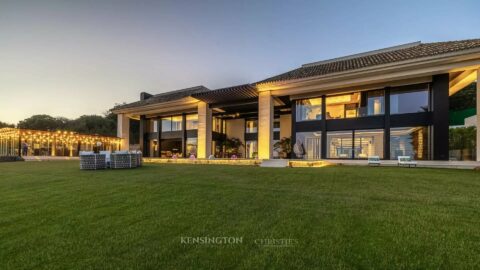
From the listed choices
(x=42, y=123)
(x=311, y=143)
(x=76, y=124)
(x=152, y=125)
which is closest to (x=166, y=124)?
(x=152, y=125)

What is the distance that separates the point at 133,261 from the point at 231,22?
18962 mm

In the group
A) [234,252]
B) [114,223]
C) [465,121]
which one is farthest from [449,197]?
[465,121]

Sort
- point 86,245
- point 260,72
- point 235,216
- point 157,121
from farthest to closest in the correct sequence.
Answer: point 260,72
point 157,121
point 235,216
point 86,245

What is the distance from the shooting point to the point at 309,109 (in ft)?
53.5

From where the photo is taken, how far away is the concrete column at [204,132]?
19906 mm

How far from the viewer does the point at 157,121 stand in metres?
25.7

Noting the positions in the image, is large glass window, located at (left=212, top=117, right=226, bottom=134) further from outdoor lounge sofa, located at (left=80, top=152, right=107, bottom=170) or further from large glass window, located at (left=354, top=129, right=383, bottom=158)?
large glass window, located at (left=354, top=129, right=383, bottom=158)

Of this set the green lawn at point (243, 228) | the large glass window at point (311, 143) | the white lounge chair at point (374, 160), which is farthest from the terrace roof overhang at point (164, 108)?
the green lawn at point (243, 228)

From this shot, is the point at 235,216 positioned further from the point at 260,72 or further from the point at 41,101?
the point at 41,101

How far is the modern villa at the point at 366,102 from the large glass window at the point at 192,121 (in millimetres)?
1971

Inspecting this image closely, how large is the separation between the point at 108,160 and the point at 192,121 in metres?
11.7

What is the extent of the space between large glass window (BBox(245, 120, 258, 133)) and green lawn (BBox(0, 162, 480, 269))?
1858 centimetres

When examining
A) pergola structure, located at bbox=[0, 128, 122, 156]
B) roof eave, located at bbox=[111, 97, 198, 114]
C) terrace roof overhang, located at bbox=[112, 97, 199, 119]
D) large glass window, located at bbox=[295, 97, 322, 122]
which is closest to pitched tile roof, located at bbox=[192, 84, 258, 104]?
roof eave, located at bbox=[111, 97, 198, 114]

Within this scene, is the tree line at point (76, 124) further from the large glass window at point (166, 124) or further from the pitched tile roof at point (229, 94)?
the pitched tile roof at point (229, 94)
